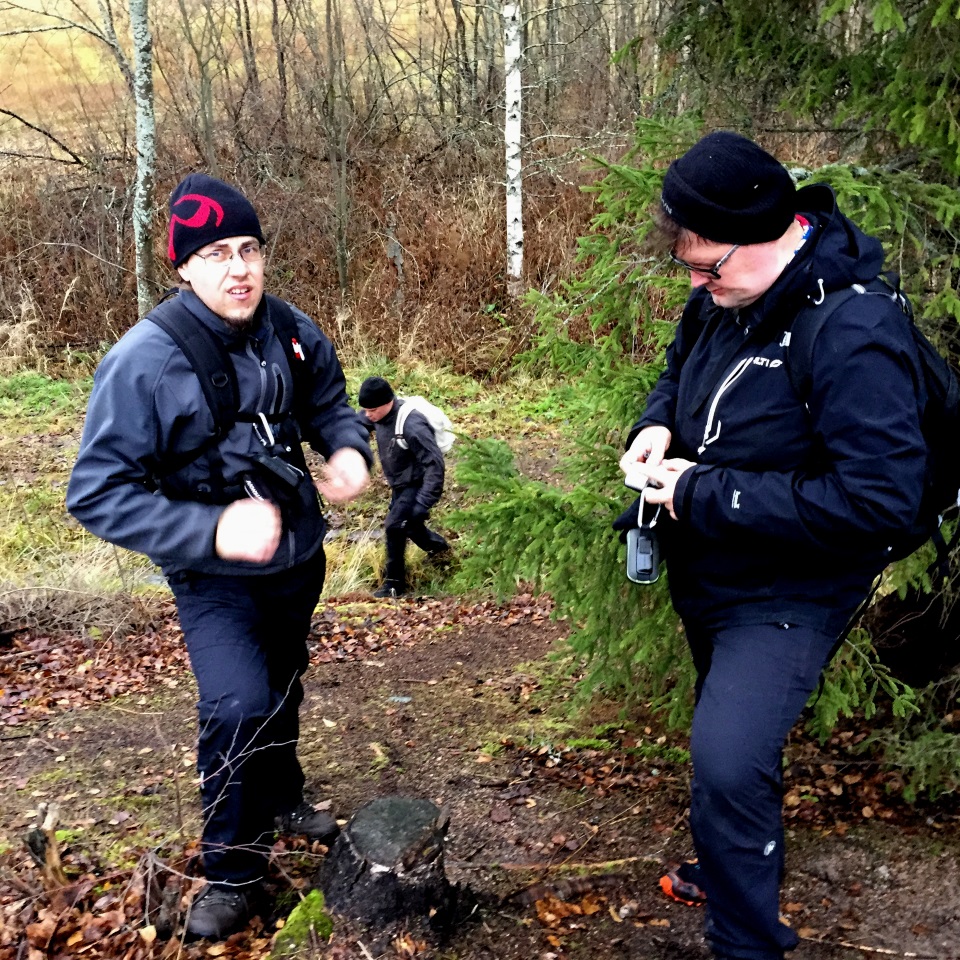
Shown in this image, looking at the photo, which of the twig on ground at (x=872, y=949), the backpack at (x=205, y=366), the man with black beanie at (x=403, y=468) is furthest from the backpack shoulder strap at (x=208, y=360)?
the man with black beanie at (x=403, y=468)

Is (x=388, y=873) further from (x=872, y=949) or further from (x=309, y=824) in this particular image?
(x=872, y=949)

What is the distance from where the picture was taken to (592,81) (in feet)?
57.0

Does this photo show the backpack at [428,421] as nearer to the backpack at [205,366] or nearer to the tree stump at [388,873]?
the backpack at [205,366]

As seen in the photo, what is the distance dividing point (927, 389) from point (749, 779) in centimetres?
108

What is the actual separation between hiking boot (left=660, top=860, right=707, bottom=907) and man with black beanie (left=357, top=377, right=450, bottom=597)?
211 inches

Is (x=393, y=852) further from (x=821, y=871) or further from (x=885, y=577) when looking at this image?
Result: (x=885, y=577)

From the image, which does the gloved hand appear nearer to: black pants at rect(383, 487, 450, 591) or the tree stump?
the tree stump

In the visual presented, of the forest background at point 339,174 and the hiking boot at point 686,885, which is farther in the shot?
the forest background at point 339,174

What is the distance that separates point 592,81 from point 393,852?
17338 mm

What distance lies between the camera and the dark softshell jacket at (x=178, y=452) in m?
2.61

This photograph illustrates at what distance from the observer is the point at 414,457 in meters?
8.55

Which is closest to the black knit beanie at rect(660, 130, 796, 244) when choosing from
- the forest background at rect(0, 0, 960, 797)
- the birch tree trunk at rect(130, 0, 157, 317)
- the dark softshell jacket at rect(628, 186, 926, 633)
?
the dark softshell jacket at rect(628, 186, 926, 633)

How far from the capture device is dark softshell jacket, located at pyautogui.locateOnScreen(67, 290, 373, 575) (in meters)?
2.61

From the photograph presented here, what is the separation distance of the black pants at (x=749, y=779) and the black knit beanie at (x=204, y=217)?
202 cm
